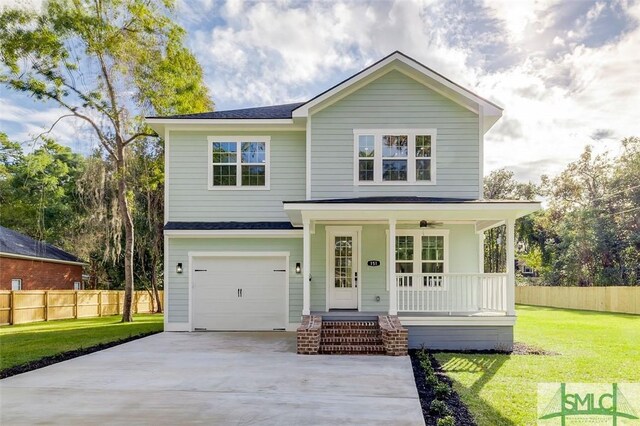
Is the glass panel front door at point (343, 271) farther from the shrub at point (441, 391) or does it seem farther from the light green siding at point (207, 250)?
the shrub at point (441, 391)

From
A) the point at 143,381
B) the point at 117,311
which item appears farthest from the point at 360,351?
the point at 117,311

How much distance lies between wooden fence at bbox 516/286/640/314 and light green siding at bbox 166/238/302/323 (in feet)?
56.9

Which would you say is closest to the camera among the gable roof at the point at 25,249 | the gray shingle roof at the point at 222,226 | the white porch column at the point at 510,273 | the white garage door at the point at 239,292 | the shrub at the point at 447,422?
the shrub at the point at 447,422

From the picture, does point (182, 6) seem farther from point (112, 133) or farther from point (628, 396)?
point (628, 396)

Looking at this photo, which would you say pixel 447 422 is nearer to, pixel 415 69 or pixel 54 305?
pixel 415 69

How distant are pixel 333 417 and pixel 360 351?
452 cm

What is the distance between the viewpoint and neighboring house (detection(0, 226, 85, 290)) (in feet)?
65.0

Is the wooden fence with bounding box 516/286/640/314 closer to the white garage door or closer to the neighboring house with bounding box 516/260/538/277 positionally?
the white garage door

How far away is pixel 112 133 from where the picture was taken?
1825cm

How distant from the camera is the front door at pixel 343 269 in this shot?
12.6 m

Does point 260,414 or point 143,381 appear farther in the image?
point 143,381

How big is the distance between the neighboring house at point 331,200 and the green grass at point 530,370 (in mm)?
1701

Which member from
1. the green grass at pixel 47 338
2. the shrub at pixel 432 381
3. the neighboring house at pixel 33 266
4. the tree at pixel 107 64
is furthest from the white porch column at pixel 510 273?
the neighboring house at pixel 33 266

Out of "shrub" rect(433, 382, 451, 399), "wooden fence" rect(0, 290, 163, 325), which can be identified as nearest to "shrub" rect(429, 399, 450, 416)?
"shrub" rect(433, 382, 451, 399)
